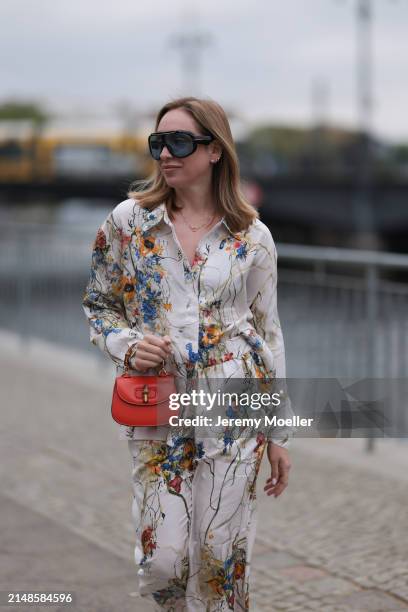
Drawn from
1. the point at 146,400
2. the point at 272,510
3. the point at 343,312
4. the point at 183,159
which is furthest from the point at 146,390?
the point at 343,312

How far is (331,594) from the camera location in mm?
3965

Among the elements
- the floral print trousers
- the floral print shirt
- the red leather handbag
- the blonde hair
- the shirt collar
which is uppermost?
the blonde hair

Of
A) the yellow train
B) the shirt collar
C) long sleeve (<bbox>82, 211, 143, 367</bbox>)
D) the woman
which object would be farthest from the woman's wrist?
the yellow train

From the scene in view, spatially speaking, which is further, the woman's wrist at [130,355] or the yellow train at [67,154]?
the yellow train at [67,154]

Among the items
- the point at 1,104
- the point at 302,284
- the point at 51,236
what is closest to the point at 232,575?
the point at 302,284

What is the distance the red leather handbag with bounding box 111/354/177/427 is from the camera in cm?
280

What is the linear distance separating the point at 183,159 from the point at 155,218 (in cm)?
18

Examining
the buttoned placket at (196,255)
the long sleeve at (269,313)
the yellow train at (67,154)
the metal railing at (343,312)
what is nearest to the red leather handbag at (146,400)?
the buttoned placket at (196,255)

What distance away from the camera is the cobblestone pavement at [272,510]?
4.03 metres

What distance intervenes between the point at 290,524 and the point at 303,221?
107ft

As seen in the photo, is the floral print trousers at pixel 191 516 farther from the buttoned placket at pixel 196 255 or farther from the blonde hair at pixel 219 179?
the blonde hair at pixel 219 179

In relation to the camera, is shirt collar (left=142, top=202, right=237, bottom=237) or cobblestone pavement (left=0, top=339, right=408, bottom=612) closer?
shirt collar (left=142, top=202, right=237, bottom=237)

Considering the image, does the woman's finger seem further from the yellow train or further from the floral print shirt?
the yellow train

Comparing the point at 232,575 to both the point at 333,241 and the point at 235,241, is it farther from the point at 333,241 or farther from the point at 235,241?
the point at 333,241
